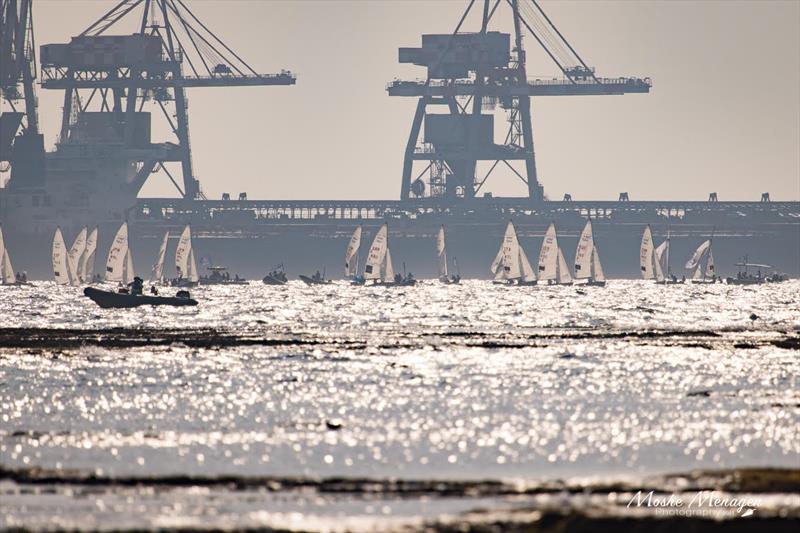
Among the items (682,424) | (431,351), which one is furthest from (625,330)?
(682,424)

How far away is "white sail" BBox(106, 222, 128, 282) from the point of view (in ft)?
495

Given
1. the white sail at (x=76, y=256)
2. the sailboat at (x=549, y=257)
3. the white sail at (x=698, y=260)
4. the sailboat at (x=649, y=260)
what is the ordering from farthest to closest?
the white sail at (x=698, y=260) < the sailboat at (x=649, y=260) < the white sail at (x=76, y=256) < the sailboat at (x=549, y=257)

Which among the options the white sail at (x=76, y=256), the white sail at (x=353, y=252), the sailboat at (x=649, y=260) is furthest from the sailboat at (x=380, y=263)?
the white sail at (x=76, y=256)

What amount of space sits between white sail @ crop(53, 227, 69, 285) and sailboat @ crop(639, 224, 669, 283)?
55.9 m

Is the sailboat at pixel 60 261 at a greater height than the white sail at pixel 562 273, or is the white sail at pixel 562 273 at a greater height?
the sailboat at pixel 60 261

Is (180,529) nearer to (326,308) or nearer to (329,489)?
(329,489)

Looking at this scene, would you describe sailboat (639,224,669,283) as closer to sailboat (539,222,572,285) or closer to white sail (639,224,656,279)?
white sail (639,224,656,279)

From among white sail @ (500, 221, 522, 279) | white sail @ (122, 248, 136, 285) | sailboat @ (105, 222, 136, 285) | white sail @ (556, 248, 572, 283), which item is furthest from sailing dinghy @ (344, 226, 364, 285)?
sailboat @ (105, 222, 136, 285)

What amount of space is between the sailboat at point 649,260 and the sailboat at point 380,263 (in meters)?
24.6

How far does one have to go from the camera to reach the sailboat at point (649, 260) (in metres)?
168

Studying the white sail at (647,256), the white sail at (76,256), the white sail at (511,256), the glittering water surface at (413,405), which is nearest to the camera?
the glittering water surface at (413,405)

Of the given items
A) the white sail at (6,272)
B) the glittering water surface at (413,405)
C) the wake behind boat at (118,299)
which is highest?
the white sail at (6,272)

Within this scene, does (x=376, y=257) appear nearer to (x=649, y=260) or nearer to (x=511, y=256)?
(x=511, y=256)

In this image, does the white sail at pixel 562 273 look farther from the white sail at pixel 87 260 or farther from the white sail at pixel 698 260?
the white sail at pixel 87 260
